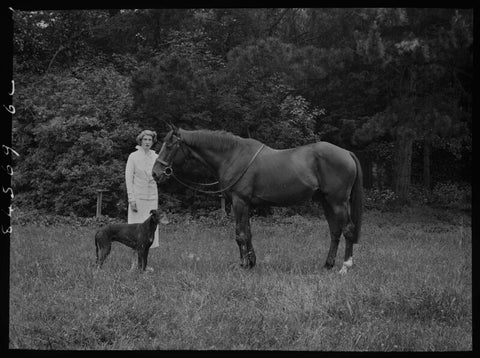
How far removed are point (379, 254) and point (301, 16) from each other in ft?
12.5

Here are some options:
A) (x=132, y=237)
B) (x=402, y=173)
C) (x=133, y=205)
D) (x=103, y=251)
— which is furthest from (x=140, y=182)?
(x=402, y=173)

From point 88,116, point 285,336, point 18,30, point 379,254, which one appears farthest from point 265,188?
point 88,116

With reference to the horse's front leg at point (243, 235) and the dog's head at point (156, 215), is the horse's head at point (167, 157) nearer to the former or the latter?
the dog's head at point (156, 215)

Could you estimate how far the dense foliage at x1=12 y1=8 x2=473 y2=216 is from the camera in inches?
249

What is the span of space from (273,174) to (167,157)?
1.47 metres

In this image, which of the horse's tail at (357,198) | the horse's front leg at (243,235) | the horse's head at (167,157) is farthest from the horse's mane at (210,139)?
the horse's tail at (357,198)

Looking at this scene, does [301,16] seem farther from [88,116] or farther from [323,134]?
[88,116]

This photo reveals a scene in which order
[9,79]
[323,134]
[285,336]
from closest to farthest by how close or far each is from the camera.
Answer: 1. [9,79]
2. [285,336]
3. [323,134]

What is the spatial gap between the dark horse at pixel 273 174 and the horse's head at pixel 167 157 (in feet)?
0.07

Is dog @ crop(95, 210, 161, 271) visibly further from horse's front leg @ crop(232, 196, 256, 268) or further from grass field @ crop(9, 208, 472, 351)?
horse's front leg @ crop(232, 196, 256, 268)

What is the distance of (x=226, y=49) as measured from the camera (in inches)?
389

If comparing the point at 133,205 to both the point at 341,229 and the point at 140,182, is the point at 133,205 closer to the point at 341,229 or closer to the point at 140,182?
the point at 140,182

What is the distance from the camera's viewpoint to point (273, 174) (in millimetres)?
6457

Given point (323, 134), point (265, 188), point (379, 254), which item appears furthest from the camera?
point (323, 134)
